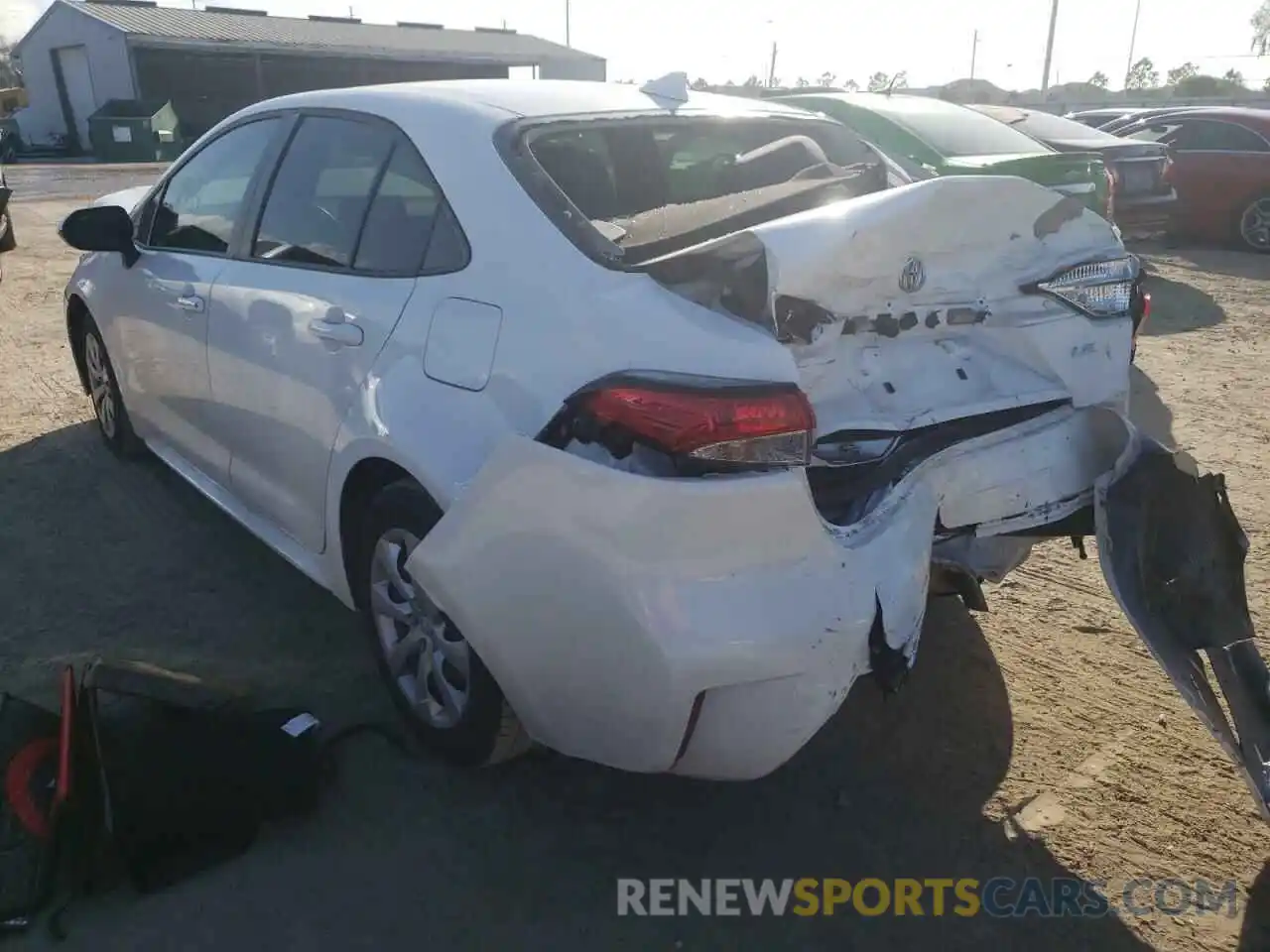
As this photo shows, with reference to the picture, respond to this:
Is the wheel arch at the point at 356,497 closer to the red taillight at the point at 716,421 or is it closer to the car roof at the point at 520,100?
the red taillight at the point at 716,421

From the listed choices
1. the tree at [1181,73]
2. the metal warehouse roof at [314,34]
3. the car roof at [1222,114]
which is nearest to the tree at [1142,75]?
the tree at [1181,73]

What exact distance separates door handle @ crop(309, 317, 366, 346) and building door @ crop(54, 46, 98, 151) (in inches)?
1456

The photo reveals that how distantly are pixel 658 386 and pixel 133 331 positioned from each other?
9.79ft

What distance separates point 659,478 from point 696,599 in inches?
9.8

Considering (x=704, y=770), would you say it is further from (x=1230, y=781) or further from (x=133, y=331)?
(x=133, y=331)

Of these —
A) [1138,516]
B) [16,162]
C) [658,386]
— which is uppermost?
[658,386]

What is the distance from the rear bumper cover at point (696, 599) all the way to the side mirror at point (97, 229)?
2470 mm

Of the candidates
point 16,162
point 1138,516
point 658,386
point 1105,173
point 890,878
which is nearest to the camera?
point 658,386

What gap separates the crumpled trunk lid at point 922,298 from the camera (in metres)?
2.23

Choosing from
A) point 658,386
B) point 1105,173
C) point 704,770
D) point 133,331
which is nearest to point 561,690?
point 704,770

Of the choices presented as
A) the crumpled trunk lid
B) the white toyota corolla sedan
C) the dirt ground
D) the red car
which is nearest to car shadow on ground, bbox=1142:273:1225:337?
the red car

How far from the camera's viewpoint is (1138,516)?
8.66 feet

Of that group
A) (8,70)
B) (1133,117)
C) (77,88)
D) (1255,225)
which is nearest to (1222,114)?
(1255,225)

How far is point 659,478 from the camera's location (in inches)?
81.3
